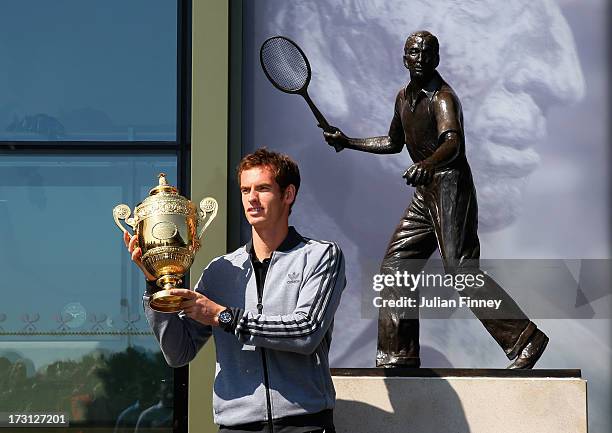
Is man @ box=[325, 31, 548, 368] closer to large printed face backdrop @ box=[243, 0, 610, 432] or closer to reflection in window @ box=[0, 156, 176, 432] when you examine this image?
large printed face backdrop @ box=[243, 0, 610, 432]

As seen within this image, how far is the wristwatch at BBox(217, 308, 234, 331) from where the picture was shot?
350cm

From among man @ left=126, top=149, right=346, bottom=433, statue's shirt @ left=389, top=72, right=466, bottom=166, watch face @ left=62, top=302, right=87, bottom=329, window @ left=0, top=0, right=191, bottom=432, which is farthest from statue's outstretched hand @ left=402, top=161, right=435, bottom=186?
watch face @ left=62, top=302, right=87, bottom=329

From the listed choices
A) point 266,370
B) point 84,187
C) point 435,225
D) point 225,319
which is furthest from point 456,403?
point 84,187

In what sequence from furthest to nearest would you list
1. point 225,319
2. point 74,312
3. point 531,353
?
1. point 74,312
2. point 531,353
3. point 225,319

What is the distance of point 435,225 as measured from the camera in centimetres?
532

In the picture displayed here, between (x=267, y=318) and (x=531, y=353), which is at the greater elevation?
(x=267, y=318)

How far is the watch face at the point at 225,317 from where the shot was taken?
3.50 metres

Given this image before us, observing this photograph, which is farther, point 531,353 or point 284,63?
point 284,63

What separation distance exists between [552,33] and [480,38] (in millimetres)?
518

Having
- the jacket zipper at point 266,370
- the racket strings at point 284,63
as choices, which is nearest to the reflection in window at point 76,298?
the racket strings at point 284,63

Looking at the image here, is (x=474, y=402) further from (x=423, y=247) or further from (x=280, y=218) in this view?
(x=280, y=218)

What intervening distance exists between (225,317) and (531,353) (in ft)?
7.03

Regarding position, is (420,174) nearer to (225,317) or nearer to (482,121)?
(225,317)

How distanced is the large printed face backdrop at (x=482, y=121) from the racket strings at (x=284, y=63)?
2.01 meters
